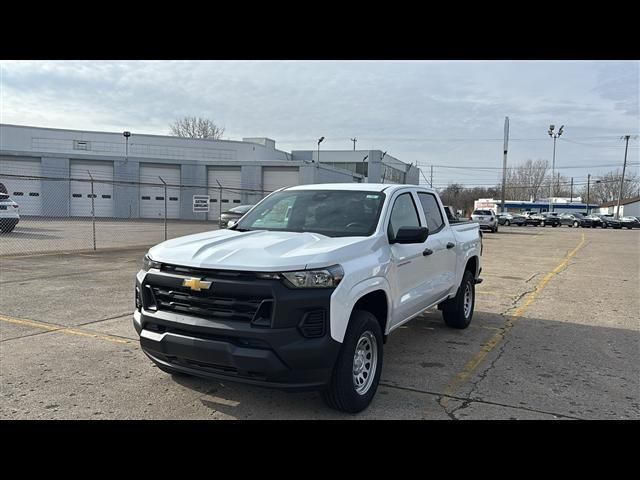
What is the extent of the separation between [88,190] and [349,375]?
122 feet

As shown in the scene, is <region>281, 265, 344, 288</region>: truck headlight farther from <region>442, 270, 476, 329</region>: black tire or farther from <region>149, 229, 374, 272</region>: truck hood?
<region>442, 270, 476, 329</region>: black tire

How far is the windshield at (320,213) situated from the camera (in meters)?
4.68

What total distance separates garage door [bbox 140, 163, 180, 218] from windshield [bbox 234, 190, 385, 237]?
113 feet

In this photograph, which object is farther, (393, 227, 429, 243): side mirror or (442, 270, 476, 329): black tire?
(442, 270, 476, 329): black tire

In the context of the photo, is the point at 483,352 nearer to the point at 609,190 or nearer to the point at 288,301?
the point at 288,301

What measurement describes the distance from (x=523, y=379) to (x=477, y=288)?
5632 mm

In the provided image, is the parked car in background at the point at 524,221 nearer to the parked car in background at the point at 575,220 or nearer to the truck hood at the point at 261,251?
the parked car in background at the point at 575,220

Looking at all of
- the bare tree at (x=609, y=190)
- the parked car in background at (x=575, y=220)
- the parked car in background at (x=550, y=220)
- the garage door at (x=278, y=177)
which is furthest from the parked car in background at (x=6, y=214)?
the bare tree at (x=609, y=190)

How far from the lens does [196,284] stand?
3.64 metres

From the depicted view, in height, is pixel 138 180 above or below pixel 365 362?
above

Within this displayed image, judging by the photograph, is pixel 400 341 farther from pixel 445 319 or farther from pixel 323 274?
pixel 323 274

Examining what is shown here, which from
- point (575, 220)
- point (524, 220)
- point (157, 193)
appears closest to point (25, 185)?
point (157, 193)

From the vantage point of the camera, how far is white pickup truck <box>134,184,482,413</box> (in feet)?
11.4

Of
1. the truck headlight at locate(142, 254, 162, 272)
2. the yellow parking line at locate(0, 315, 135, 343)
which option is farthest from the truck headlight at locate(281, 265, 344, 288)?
the yellow parking line at locate(0, 315, 135, 343)
